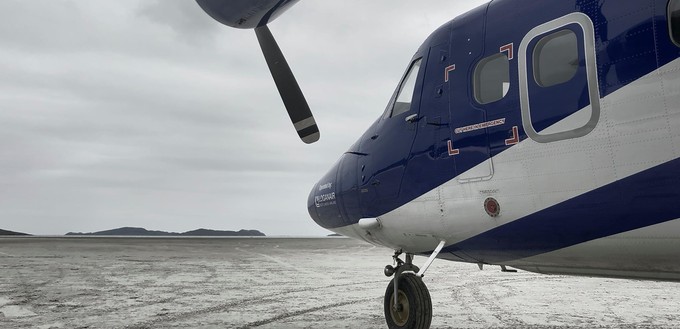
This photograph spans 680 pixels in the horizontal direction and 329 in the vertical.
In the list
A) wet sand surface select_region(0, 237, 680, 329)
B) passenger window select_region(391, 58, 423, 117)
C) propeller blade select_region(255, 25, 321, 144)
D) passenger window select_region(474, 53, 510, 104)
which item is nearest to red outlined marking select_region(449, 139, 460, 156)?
passenger window select_region(474, 53, 510, 104)

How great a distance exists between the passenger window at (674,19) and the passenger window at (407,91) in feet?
11.6

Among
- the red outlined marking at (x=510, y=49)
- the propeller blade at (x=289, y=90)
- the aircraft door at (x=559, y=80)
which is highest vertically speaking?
the propeller blade at (x=289, y=90)

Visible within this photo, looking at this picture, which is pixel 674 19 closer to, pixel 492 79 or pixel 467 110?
pixel 492 79

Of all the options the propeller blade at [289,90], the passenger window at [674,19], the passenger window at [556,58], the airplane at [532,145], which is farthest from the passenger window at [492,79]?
the propeller blade at [289,90]

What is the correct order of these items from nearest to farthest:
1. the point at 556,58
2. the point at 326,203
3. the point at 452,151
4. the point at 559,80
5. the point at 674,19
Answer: the point at 674,19, the point at 559,80, the point at 556,58, the point at 452,151, the point at 326,203

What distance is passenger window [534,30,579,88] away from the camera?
566 centimetres

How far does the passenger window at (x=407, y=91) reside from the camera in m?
8.07

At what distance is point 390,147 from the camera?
8188 mm

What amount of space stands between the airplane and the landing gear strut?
0.02 m

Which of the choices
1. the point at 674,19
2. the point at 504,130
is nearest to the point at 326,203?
the point at 504,130

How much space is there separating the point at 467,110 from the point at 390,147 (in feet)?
5.45

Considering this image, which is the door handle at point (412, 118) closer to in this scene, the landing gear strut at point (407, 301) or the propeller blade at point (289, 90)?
the landing gear strut at point (407, 301)

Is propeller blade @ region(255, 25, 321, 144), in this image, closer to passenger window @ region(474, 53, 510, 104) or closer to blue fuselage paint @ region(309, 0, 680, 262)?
blue fuselage paint @ region(309, 0, 680, 262)

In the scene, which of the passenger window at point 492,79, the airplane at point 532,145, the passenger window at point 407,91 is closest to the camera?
the airplane at point 532,145
